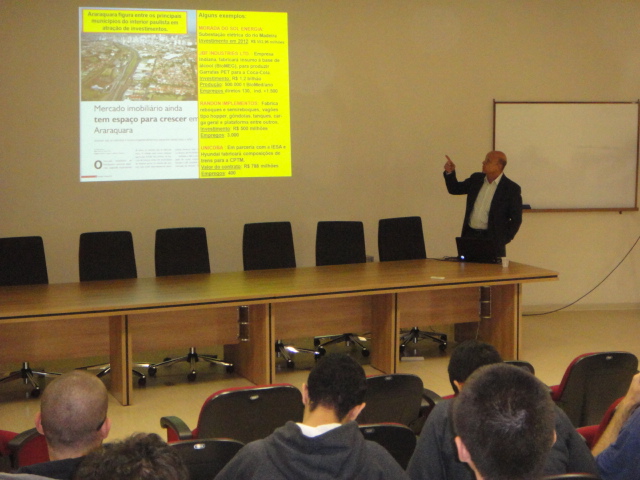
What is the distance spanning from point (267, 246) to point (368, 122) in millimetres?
1999

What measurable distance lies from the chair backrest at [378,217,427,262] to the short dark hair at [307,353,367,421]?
401cm

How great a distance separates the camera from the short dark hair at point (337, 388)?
2043 mm

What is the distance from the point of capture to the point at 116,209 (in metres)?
6.48

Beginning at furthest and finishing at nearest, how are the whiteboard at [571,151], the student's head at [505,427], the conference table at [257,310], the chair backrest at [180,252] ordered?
the whiteboard at [571,151], the chair backrest at [180,252], the conference table at [257,310], the student's head at [505,427]

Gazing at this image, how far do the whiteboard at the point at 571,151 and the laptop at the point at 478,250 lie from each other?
1.69 metres

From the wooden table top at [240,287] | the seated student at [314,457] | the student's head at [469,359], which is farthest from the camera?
the wooden table top at [240,287]

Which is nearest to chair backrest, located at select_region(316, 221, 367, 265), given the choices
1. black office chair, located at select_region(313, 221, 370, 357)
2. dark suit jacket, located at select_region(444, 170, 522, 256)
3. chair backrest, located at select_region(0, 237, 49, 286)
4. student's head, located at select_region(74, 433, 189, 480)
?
black office chair, located at select_region(313, 221, 370, 357)

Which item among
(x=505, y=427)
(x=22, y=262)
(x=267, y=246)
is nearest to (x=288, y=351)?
(x=267, y=246)

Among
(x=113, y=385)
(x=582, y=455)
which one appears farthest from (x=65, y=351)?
(x=582, y=455)

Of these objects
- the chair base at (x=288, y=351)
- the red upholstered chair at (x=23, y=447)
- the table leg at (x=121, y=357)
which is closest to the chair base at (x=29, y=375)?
the table leg at (x=121, y=357)

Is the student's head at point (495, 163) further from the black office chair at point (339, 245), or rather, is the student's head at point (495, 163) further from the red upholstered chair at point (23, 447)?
the red upholstered chair at point (23, 447)

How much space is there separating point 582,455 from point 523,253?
18.1ft

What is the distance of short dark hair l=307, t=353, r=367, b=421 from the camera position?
204cm

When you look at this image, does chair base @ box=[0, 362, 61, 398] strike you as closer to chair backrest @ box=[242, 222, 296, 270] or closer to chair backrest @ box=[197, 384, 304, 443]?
chair backrest @ box=[242, 222, 296, 270]
